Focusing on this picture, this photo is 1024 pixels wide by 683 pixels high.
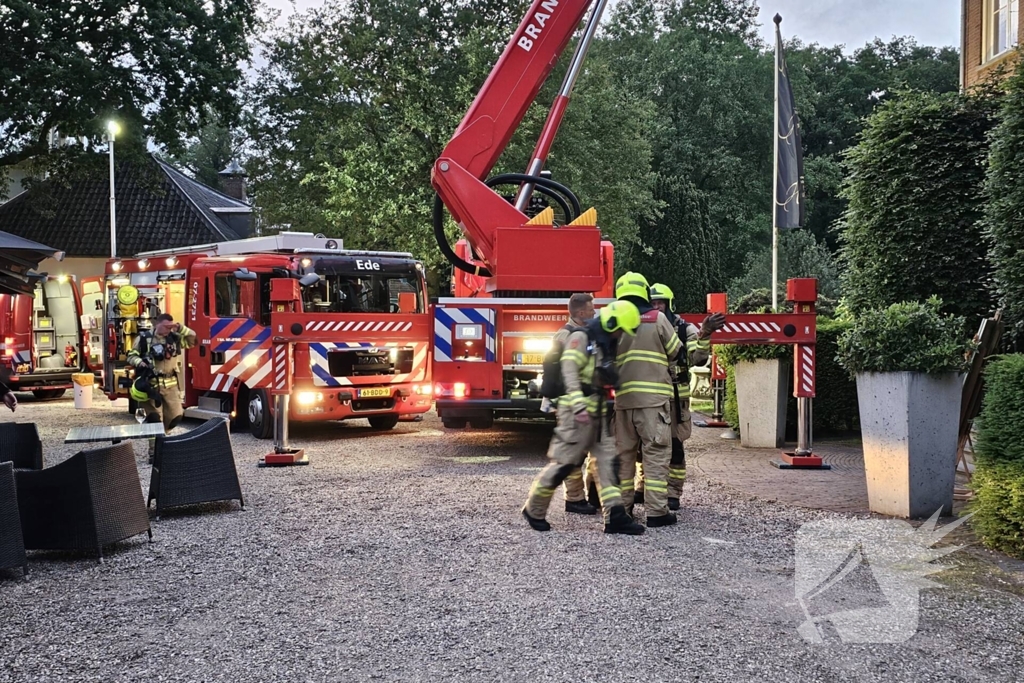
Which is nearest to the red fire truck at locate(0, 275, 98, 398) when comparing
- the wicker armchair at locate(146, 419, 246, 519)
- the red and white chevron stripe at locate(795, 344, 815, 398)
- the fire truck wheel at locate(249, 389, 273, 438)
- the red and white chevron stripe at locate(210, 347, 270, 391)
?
the red and white chevron stripe at locate(210, 347, 270, 391)

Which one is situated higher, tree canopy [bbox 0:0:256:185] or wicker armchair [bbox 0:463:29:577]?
tree canopy [bbox 0:0:256:185]

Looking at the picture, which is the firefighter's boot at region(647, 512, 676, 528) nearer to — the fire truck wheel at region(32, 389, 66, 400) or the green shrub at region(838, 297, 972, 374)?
the green shrub at region(838, 297, 972, 374)

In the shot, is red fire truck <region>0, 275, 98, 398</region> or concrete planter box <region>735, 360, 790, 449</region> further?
red fire truck <region>0, 275, 98, 398</region>

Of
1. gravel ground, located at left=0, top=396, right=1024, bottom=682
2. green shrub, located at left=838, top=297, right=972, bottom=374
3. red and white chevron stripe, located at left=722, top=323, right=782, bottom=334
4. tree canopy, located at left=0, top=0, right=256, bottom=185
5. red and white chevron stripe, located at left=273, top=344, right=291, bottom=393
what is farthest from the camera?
tree canopy, located at left=0, top=0, right=256, bottom=185

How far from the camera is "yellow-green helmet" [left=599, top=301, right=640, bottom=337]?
7.50m

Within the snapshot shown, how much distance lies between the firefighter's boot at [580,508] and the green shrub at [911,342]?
237 cm

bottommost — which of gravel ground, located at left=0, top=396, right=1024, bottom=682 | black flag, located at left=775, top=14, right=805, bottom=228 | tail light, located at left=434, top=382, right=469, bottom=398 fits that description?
gravel ground, located at left=0, top=396, right=1024, bottom=682

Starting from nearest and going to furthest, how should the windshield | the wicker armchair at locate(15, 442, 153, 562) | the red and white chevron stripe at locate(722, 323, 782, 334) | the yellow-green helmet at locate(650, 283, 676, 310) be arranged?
the wicker armchair at locate(15, 442, 153, 562) < the yellow-green helmet at locate(650, 283, 676, 310) < the red and white chevron stripe at locate(722, 323, 782, 334) < the windshield

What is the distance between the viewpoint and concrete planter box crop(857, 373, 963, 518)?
773 cm

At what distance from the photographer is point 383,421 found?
14.8 meters

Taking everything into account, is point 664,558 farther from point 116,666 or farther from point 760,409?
point 760,409

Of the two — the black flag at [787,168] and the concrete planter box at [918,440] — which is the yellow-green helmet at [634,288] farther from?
the black flag at [787,168]

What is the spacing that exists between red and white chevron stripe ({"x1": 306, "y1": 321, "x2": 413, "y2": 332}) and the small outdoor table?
339 centimetres
